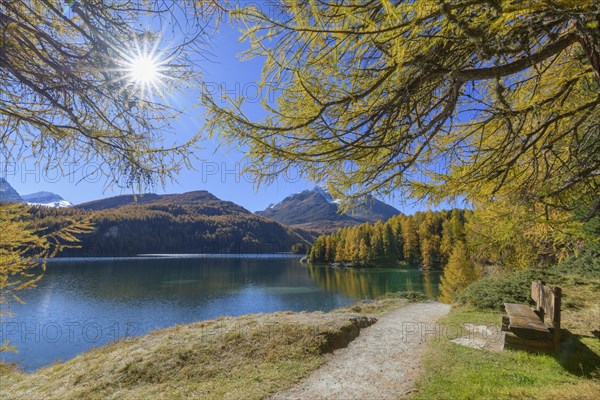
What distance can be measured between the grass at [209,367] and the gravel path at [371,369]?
341 millimetres

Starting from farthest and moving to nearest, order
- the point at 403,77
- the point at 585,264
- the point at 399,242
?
the point at 399,242
the point at 585,264
the point at 403,77

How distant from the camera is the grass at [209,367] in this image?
5621 millimetres

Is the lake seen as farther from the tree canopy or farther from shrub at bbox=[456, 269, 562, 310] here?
shrub at bbox=[456, 269, 562, 310]

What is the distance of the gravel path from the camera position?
16.0ft

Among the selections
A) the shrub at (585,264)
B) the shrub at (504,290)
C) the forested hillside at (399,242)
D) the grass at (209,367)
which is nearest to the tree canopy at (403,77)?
the grass at (209,367)

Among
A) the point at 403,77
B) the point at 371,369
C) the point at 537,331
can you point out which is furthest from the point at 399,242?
the point at 403,77

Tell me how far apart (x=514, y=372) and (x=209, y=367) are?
19.4ft

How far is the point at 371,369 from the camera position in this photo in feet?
19.5

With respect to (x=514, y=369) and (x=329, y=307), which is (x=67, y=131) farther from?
(x=329, y=307)

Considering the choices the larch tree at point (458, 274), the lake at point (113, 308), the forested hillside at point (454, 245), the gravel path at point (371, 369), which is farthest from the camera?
the larch tree at point (458, 274)

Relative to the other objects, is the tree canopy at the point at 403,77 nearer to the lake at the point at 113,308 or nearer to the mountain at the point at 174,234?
Answer: the lake at the point at 113,308

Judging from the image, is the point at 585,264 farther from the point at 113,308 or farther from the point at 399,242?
the point at 399,242

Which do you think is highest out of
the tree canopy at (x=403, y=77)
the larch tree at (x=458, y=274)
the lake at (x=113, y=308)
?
the tree canopy at (x=403, y=77)

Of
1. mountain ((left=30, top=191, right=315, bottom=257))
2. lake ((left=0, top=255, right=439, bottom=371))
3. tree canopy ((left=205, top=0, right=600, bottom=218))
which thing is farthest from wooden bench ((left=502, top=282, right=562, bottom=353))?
mountain ((left=30, top=191, right=315, bottom=257))
